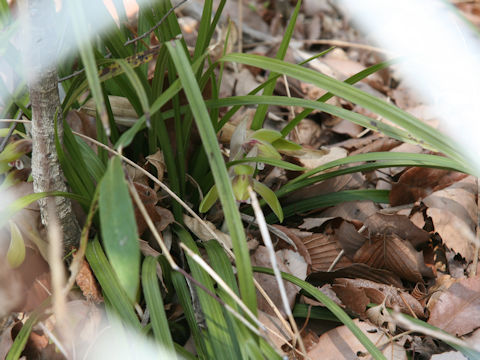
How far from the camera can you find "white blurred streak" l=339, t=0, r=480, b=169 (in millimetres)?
1607

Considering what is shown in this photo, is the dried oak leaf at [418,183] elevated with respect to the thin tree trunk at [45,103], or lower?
lower

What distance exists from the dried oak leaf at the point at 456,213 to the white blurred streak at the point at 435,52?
22cm

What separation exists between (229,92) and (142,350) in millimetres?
1018

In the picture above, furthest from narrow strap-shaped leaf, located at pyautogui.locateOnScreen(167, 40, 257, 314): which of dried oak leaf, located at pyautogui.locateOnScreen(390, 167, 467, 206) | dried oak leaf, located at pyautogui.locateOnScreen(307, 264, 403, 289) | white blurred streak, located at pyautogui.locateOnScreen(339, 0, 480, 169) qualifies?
white blurred streak, located at pyautogui.locateOnScreen(339, 0, 480, 169)

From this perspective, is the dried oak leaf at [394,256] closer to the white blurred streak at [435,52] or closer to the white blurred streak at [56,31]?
the white blurred streak at [435,52]

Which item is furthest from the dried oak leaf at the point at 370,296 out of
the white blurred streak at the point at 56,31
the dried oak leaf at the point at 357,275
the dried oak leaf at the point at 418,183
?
the white blurred streak at the point at 56,31

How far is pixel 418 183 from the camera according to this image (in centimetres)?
123

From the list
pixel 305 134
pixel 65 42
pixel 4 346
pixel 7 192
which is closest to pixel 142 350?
pixel 4 346

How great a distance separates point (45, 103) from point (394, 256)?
0.83 m

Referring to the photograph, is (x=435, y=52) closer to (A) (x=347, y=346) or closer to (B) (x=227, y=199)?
(A) (x=347, y=346)

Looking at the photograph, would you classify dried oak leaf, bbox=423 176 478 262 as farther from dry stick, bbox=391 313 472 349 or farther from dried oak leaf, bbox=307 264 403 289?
dry stick, bbox=391 313 472 349

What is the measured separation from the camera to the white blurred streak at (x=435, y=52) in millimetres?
1607

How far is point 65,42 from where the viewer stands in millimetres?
947

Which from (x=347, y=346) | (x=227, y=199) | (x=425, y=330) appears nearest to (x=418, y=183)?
(x=347, y=346)
